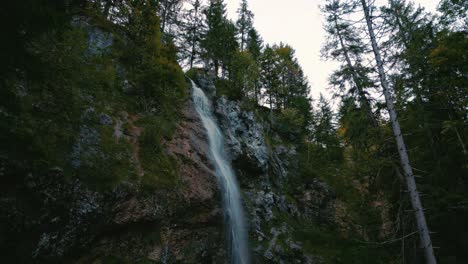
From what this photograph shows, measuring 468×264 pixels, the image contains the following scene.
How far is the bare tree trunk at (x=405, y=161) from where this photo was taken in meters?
7.09

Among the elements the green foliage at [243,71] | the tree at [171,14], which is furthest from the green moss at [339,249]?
the tree at [171,14]

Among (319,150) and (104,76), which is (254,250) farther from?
(319,150)

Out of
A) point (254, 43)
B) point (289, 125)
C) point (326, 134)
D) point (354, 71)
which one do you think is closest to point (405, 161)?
point (354, 71)

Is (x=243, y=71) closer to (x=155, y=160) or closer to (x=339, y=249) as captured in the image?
(x=339, y=249)

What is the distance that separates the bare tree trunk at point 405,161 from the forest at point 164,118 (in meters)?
0.03

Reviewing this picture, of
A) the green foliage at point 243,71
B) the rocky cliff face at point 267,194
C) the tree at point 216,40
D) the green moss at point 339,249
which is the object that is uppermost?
the tree at point 216,40

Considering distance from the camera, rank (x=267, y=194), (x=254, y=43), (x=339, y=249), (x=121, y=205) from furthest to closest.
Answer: (x=254, y=43) → (x=267, y=194) → (x=339, y=249) → (x=121, y=205)

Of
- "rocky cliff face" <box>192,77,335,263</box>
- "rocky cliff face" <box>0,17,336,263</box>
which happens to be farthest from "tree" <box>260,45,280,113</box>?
"rocky cliff face" <box>0,17,336,263</box>

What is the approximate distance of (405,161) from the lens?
7805 millimetres

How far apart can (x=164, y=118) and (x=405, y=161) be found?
1029cm

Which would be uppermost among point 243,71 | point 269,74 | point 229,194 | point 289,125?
point 269,74

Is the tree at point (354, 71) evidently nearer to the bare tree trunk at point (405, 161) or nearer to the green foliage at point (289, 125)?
the bare tree trunk at point (405, 161)

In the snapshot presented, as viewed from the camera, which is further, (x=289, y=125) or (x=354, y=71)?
(x=289, y=125)

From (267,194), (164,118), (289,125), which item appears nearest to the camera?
(164,118)
